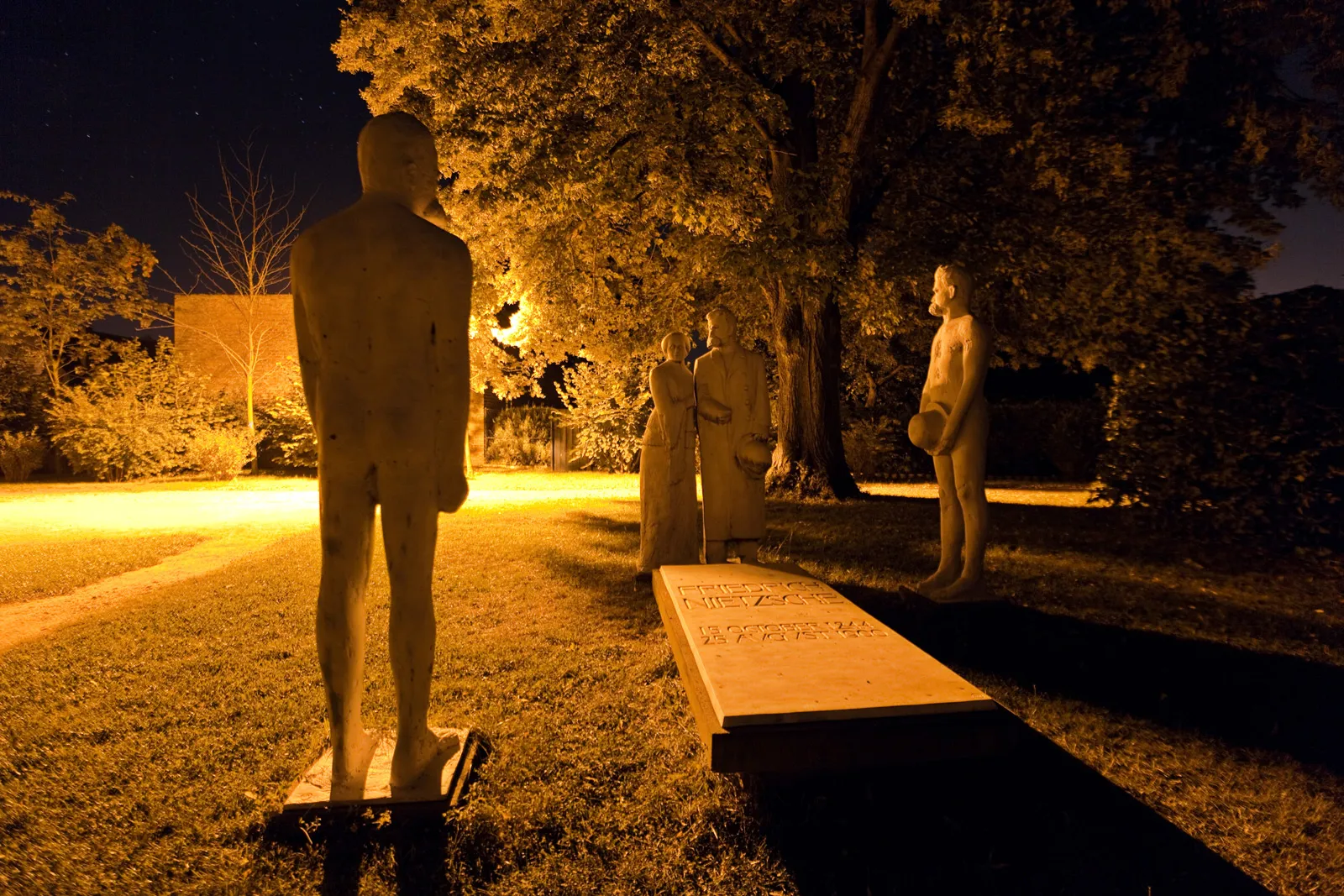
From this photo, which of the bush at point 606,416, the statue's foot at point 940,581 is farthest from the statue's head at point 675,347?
the bush at point 606,416

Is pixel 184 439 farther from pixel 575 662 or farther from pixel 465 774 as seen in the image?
pixel 465 774

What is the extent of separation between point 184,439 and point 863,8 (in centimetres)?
1935

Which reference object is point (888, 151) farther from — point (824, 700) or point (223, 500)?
point (223, 500)

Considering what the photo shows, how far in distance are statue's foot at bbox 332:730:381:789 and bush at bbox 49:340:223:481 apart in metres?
19.8

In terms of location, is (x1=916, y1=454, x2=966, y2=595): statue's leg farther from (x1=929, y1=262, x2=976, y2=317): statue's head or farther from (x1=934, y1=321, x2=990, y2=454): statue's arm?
(x1=929, y1=262, x2=976, y2=317): statue's head

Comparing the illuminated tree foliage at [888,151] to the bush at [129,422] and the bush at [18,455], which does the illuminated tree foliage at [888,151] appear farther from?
the bush at [18,455]

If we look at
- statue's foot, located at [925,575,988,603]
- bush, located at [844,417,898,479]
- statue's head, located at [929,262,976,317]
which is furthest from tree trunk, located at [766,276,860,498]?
statue's head, located at [929,262,976,317]

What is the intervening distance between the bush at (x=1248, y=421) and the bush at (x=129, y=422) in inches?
858

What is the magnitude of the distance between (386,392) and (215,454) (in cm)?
2005

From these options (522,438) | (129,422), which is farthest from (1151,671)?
(522,438)

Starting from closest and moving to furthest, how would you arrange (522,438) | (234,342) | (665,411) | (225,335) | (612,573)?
(665,411), (612,573), (522,438), (234,342), (225,335)

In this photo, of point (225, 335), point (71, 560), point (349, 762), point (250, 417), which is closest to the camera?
point (349, 762)

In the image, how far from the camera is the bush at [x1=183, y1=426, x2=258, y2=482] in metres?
19.0

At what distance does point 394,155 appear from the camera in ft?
9.33
